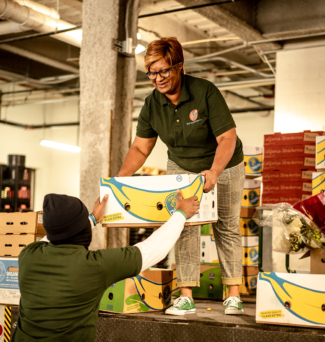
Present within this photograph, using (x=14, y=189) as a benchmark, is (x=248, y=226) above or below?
below

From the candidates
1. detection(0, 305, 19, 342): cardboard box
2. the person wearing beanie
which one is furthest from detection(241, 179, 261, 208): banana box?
the person wearing beanie

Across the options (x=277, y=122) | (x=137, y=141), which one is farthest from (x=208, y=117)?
(x=277, y=122)

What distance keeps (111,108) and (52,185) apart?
11.5 meters

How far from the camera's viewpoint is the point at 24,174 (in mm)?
12141

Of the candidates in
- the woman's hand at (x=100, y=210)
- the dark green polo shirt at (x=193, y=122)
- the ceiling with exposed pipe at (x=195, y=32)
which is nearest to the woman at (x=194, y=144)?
the dark green polo shirt at (x=193, y=122)

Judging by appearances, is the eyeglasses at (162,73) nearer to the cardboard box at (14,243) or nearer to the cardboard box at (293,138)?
the cardboard box at (14,243)

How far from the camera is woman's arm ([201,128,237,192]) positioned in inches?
94.0

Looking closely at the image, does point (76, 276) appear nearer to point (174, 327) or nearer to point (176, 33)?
point (174, 327)

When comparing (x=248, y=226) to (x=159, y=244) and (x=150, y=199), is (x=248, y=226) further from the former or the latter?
(x=159, y=244)

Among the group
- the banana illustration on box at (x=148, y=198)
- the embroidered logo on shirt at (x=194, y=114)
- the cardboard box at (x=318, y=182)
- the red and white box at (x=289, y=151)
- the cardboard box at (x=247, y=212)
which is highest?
the red and white box at (x=289, y=151)

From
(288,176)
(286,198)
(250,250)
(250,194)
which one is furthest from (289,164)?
(250,250)

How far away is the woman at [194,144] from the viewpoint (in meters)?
2.51

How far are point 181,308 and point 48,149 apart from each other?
44.1ft

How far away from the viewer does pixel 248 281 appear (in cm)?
407
